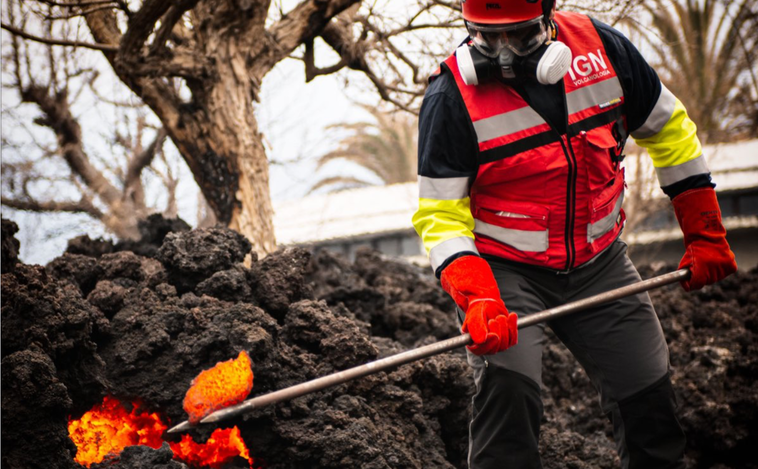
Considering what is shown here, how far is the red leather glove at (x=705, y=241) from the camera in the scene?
3236 mm

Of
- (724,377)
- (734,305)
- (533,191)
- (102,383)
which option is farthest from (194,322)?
(734,305)

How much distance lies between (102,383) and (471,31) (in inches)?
95.0

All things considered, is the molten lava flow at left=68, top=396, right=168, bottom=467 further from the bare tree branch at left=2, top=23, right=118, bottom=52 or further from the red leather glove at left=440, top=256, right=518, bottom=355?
the bare tree branch at left=2, top=23, right=118, bottom=52

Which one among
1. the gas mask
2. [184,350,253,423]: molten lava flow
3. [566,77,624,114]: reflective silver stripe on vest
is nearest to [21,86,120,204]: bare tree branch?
[184,350,253,423]: molten lava flow

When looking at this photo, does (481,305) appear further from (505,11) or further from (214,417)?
(505,11)

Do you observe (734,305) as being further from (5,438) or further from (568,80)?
(5,438)

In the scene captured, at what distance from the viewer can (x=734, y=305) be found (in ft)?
21.3

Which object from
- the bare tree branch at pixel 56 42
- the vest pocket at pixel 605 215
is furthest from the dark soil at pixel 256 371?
the bare tree branch at pixel 56 42

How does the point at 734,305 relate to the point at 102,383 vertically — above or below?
below

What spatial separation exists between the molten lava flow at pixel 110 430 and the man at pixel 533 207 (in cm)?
175

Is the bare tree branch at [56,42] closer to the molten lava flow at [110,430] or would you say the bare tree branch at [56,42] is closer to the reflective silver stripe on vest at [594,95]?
the molten lava flow at [110,430]

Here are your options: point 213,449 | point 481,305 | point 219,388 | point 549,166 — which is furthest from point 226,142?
point 481,305

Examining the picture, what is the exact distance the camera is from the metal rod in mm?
2688

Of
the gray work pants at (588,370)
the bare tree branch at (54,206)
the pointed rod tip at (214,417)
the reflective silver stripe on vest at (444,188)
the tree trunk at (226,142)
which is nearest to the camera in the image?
the pointed rod tip at (214,417)
